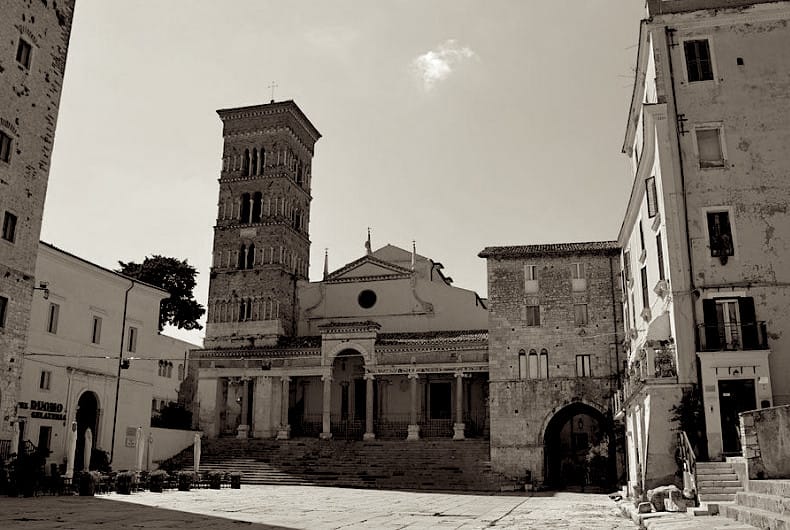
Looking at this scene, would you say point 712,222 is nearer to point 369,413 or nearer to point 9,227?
point 9,227

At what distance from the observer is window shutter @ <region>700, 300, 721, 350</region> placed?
65.1 ft

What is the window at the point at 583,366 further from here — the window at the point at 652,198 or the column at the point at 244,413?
the column at the point at 244,413

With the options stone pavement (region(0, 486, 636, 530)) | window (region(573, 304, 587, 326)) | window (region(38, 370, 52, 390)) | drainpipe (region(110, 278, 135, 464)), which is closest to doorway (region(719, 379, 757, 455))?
stone pavement (region(0, 486, 636, 530))

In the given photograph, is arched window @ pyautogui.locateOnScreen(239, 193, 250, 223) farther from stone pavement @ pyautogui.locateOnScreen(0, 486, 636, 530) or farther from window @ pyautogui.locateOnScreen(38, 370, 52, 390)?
stone pavement @ pyautogui.locateOnScreen(0, 486, 636, 530)

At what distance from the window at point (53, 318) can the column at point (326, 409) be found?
17.9m

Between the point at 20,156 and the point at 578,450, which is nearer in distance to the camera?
the point at 20,156

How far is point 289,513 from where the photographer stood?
18.5 metres

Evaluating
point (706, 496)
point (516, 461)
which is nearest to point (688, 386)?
point (706, 496)

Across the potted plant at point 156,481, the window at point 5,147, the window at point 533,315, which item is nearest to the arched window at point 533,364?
the window at point 533,315

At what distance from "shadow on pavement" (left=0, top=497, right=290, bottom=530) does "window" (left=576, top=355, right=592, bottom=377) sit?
23.4m

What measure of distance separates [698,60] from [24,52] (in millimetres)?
21800

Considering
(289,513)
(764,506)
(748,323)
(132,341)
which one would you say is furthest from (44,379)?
(764,506)

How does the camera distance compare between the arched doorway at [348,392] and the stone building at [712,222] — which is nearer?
the stone building at [712,222]

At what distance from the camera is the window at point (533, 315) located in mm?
37844
